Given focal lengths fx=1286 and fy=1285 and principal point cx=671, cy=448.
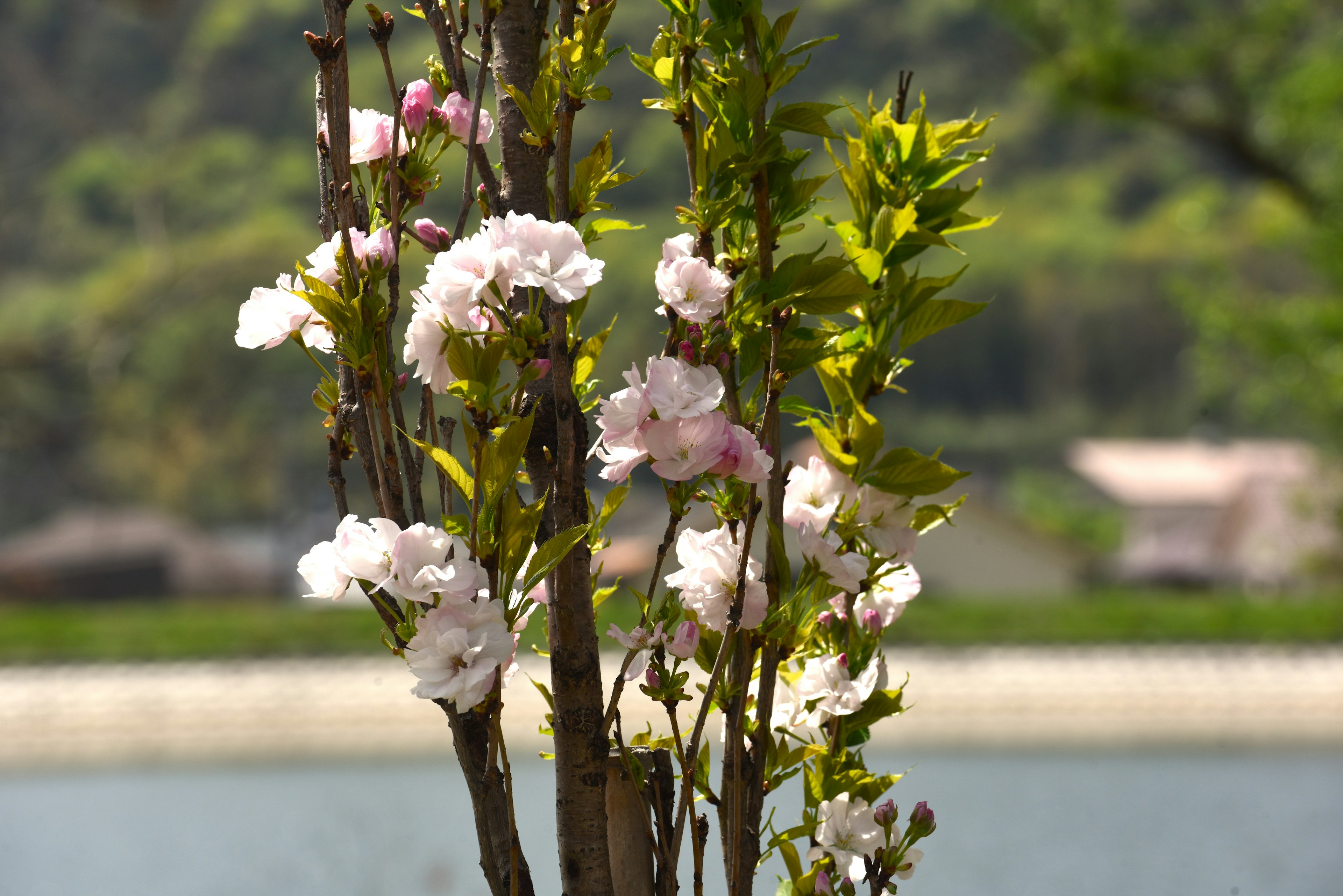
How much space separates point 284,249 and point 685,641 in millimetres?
23147

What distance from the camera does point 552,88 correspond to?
0.75 metres

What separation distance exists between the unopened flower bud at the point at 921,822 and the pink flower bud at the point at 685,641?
7.2 inches

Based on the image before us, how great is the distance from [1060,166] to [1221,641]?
4250 centimetres

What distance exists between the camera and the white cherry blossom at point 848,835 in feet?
2.68

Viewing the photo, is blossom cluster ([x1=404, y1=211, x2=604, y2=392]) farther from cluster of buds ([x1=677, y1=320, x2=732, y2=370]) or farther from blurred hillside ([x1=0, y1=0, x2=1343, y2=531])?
blurred hillside ([x1=0, y1=0, x2=1343, y2=531])

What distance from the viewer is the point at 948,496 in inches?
369

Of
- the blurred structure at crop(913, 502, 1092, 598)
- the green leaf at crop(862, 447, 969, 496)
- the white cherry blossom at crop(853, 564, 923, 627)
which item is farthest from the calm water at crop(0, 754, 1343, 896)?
the blurred structure at crop(913, 502, 1092, 598)

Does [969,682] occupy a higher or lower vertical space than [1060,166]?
lower

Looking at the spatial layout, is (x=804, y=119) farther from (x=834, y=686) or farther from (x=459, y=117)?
(x=834, y=686)

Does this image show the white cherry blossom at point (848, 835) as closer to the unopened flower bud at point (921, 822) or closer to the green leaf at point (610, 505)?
the unopened flower bud at point (921, 822)

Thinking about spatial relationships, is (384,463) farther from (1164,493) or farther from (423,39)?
(423,39)

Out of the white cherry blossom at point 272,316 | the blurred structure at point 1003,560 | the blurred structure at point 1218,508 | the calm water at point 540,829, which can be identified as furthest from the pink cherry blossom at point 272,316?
the blurred structure at point 1003,560

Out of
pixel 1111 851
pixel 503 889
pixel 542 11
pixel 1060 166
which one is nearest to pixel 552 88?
pixel 542 11

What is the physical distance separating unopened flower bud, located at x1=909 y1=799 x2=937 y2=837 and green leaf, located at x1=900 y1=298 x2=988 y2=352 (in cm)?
30
